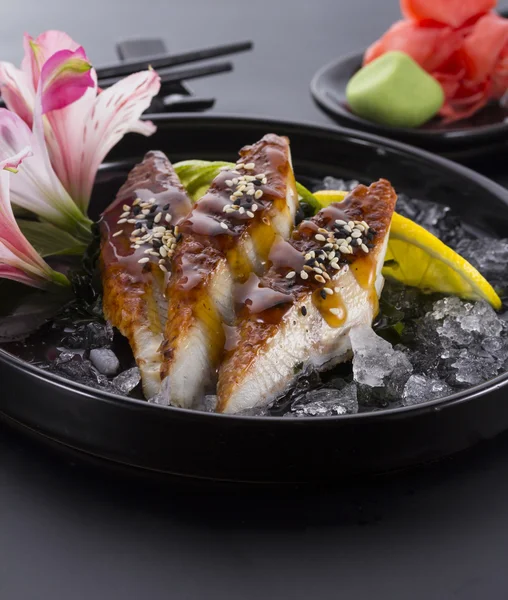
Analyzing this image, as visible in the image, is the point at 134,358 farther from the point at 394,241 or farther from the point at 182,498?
the point at 394,241

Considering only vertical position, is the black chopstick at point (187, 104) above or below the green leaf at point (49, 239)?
below

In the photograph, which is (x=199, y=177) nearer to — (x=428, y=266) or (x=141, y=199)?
(x=141, y=199)

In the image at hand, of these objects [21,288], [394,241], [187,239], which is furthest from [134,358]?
[394,241]

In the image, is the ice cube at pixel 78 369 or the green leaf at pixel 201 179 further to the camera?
the green leaf at pixel 201 179

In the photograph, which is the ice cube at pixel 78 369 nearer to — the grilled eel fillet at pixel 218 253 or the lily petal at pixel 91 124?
the grilled eel fillet at pixel 218 253

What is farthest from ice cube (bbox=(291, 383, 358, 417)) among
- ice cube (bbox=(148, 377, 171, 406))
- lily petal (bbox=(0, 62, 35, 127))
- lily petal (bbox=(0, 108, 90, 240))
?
lily petal (bbox=(0, 62, 35, 127))

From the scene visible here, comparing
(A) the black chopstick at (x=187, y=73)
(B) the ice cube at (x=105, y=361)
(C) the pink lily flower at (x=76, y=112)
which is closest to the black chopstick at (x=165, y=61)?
(A) the black chopstick at (x=187, y=73)
